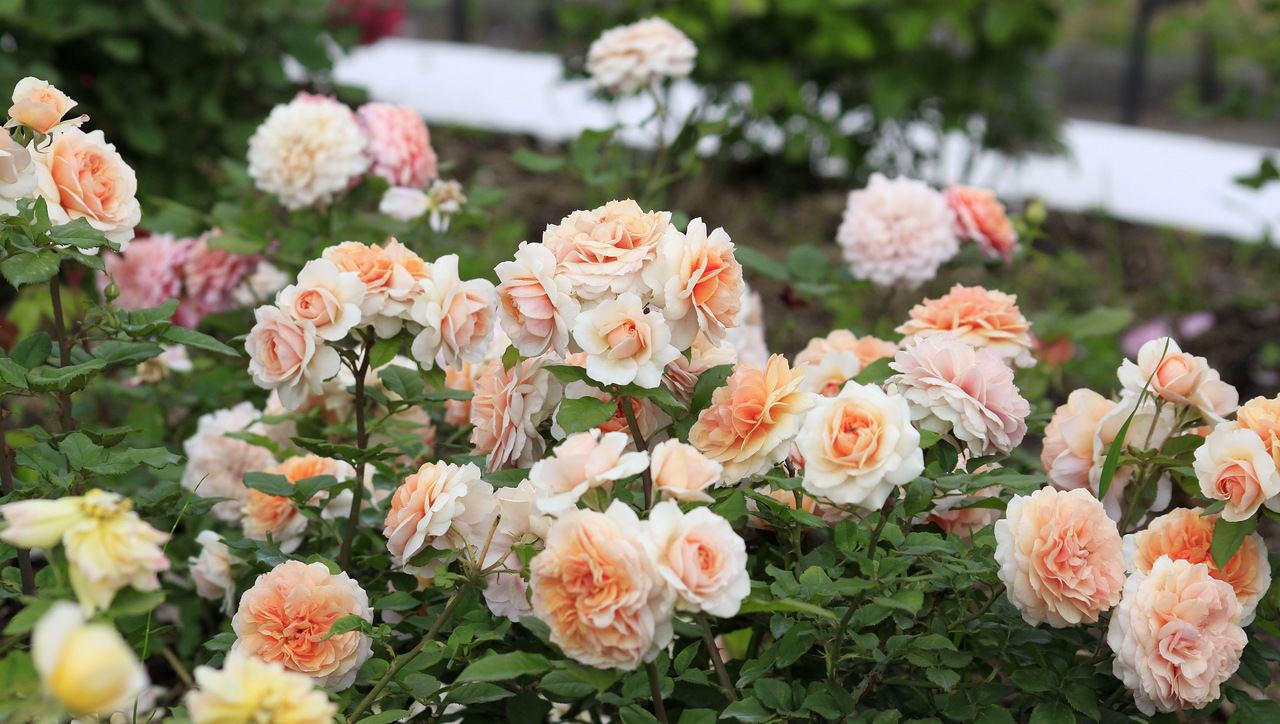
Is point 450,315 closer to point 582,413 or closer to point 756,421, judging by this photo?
point 582,413

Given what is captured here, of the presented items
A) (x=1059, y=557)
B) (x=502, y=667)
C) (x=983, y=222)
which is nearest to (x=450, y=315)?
(x=502, y=667)

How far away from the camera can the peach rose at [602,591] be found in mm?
778

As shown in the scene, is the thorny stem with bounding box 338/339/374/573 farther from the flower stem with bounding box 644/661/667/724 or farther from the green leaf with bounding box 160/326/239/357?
the flower stem with bounding box 644/661/667/724

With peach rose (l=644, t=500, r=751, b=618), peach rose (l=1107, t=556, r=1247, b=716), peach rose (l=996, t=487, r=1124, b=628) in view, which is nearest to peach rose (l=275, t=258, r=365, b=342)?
peach rose (l=644, t=500, r=751, b=618)

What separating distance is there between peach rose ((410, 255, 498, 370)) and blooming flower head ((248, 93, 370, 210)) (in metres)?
0.64

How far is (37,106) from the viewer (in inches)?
38.8

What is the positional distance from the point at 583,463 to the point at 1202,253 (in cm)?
351

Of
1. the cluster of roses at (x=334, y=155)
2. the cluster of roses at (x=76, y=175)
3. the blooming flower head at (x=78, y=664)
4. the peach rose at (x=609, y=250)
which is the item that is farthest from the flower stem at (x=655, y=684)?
the cluster of roses at (x=334, y=155)

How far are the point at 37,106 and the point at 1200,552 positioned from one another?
110 centimetres

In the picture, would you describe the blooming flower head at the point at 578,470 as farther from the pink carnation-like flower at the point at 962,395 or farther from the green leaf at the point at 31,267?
the green leaf at the point at 31,267

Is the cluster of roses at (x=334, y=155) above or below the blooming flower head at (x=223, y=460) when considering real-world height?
above

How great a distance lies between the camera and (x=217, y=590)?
135 cm

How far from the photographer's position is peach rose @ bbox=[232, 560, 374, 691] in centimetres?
99

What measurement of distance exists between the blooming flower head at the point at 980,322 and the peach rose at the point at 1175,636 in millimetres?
339
